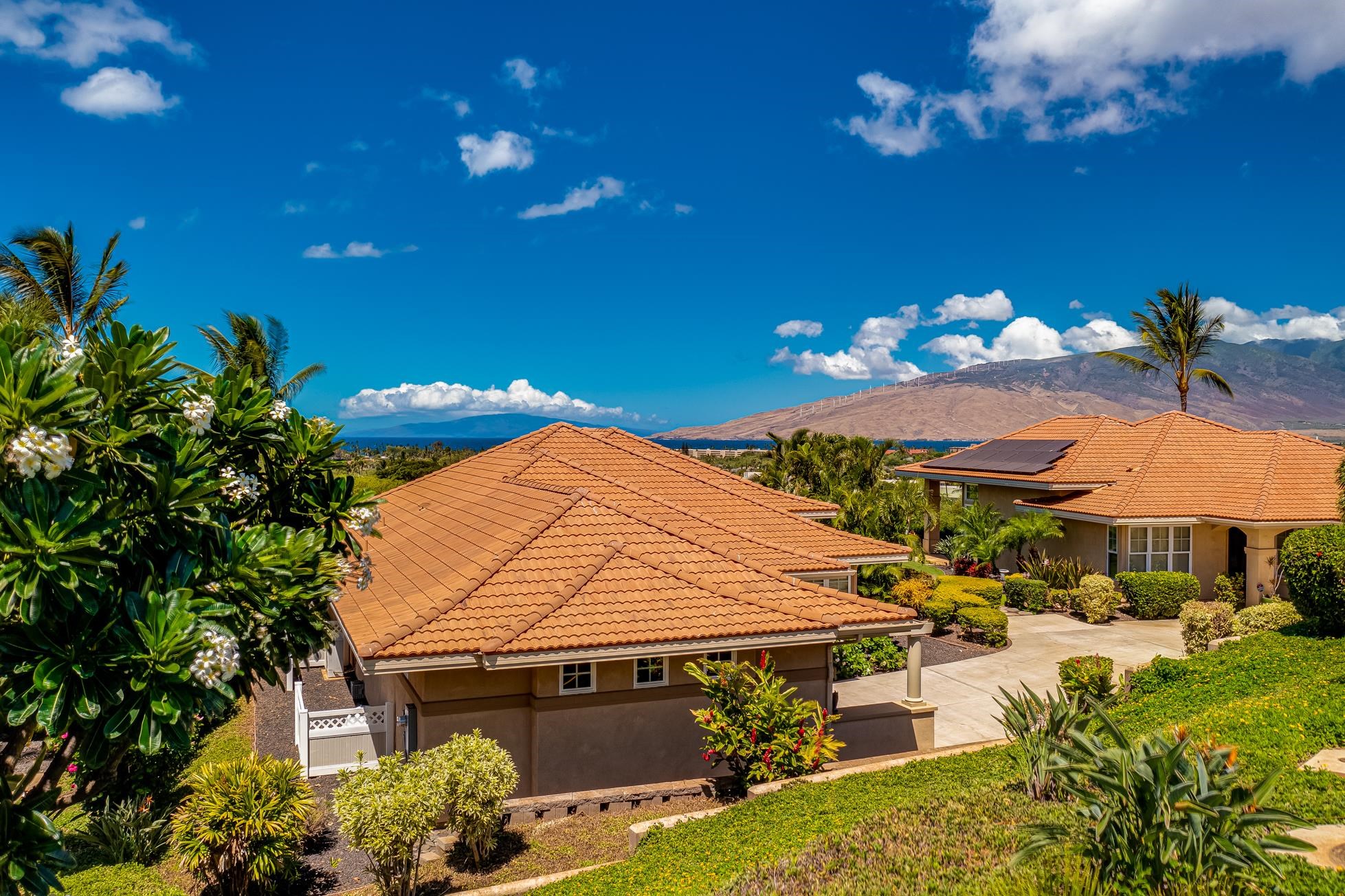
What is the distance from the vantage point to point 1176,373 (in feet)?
129

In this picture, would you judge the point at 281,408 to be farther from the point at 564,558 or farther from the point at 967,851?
the point at 564,558

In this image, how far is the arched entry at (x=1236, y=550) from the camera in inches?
1041

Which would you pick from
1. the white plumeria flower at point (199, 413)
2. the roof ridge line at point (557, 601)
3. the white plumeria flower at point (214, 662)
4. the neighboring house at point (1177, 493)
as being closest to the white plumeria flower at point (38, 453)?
the white plumeria flower at point (199, 413)

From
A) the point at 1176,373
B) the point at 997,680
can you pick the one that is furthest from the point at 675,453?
the point at 1176,373

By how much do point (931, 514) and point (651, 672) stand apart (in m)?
26.3

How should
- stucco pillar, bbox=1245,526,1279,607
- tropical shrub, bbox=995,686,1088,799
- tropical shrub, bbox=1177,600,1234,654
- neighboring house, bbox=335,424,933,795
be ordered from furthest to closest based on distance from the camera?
stucco pillar, bbox=1245,526,1279,607 → tropical shrub, bbox=1177,600,1234,654 → neighboring house, bbox=335,424,933,795 → tropical shrub, bbox=995,686,1088,799

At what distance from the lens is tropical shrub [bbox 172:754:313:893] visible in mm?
8797

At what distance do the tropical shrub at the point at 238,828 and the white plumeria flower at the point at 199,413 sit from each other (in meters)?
5.89

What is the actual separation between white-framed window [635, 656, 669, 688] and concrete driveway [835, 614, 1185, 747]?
11.8ft

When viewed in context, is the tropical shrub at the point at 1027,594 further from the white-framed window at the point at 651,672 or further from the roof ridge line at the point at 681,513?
the white-framed window at the point at 651,672

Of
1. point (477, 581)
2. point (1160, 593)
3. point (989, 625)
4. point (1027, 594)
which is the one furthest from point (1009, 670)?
point (477, 581)

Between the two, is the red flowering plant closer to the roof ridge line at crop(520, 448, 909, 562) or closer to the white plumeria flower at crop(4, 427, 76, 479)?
the roof ridge line at crop(520, 448, 909, 562)

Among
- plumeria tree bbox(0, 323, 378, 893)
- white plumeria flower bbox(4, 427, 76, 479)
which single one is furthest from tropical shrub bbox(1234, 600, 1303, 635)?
white plumeria flower bbox(4, 427, 76, 479)

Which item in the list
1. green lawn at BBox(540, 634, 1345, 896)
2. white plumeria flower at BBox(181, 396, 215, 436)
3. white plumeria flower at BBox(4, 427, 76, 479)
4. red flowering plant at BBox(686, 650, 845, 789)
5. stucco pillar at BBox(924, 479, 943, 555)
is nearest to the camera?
white plumeria flower at BBox(4, 427, 76, 479)
